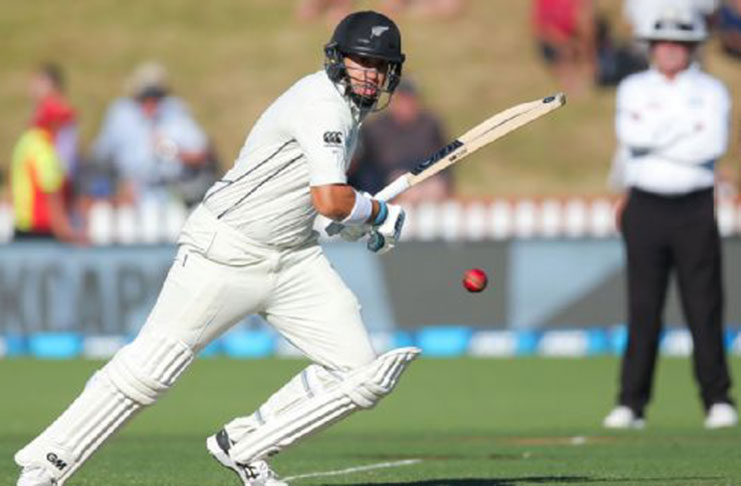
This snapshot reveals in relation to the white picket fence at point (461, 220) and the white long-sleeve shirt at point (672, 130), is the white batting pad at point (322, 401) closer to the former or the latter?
the white long-sleeve shirt at point (672, 130)

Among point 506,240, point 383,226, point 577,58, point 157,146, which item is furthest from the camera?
point 577,58

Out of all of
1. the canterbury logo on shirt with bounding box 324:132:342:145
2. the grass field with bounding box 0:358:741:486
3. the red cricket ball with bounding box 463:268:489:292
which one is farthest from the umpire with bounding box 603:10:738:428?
the canterbury logo on shirt with bounding box 324:132:342:145

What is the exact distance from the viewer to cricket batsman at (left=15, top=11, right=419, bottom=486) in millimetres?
8266

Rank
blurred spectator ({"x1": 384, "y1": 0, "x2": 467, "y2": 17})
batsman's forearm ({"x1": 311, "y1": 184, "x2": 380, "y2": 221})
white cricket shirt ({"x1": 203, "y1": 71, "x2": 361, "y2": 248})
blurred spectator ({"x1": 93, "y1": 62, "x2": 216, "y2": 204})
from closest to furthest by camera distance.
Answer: batsman's forearm ({"x1": 311, "y1": 184, "x2": 380, "y2": 221}) → white cricket shirt ({"x1": 203, "y1": 71, "x2": 361, "y2": 248}) → blurred spectator ({"x1": 93, "y1": 62, "x2": 216, "y2": 204}) → blurred spectator ({"x1": 384, "y1": 0, "x2": 467, "y2": 17})

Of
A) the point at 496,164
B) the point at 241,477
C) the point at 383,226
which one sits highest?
the point at 383,226

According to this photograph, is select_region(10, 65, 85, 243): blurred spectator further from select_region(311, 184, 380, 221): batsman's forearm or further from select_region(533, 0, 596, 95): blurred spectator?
select_region(311, 184, 380, 221): batsman's forearm

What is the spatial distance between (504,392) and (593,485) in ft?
19.1

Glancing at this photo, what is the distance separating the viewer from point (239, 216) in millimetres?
8453

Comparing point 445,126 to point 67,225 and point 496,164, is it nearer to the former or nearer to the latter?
point 496,164

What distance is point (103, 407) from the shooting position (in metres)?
8.29

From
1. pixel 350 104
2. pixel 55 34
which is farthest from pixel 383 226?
pixel 55 34

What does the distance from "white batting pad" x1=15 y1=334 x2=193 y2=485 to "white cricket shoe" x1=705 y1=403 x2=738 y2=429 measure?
182 inches

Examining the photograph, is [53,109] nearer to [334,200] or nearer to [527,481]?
[527,481]

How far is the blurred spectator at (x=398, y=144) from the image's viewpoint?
20.0 meters
